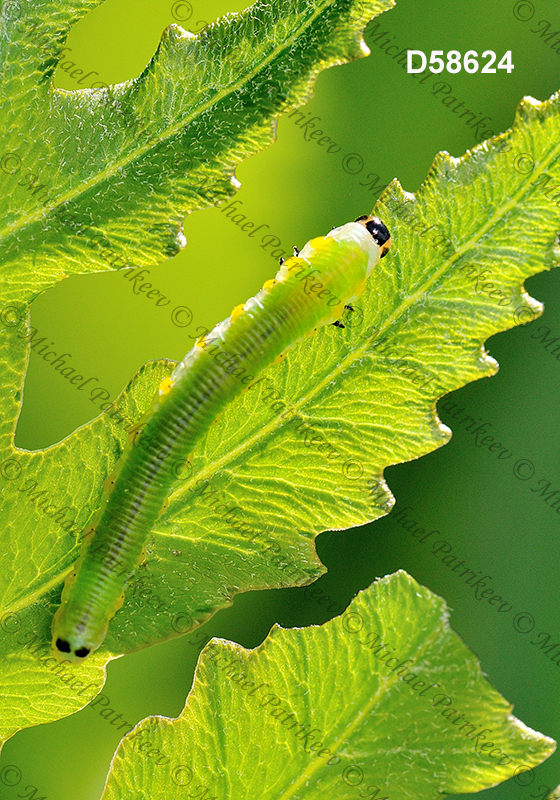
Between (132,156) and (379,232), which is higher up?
(379,232)

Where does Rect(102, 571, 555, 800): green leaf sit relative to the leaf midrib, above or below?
Result: below

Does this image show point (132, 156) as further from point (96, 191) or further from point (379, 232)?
point (379, 232)

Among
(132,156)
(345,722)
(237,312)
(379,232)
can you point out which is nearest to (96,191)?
(132,156)

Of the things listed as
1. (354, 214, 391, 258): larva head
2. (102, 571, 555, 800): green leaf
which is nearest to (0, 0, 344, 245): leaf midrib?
(354, 214, 391, 258): larva head

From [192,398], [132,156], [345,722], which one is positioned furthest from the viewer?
[192,398]

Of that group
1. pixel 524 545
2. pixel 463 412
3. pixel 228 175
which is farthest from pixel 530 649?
pixel 228 175

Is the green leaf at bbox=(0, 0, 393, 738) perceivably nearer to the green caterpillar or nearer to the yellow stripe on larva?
the green caterpillar
